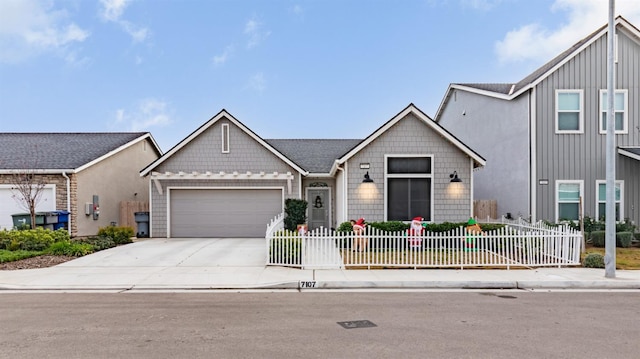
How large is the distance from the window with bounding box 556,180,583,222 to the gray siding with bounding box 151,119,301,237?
11.0 meters

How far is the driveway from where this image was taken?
1130 centimetres

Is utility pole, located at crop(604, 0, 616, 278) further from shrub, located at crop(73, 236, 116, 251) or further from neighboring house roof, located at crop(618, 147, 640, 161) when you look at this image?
shrub, located at crop(73, 236, 116, 251)

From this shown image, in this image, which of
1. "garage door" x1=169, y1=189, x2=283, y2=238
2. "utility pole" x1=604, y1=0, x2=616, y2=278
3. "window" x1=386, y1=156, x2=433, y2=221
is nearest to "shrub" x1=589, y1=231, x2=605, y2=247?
"utility pole" x1=604, y1=0, x2=616, y2=278

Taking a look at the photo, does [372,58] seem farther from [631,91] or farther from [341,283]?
[341,283]

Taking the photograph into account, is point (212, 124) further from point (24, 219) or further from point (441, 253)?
point (441, 253)

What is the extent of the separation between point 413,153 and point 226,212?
9279 mm

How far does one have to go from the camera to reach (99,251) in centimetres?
1380

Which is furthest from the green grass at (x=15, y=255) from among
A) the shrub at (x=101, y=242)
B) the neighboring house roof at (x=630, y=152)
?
the neighboring house roof at (x=630, y=152)

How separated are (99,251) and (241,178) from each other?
6661 millimetres

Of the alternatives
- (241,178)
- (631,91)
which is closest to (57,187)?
(241,178)

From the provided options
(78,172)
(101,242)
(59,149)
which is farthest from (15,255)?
(59,149)

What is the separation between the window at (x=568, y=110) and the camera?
1605 cm
